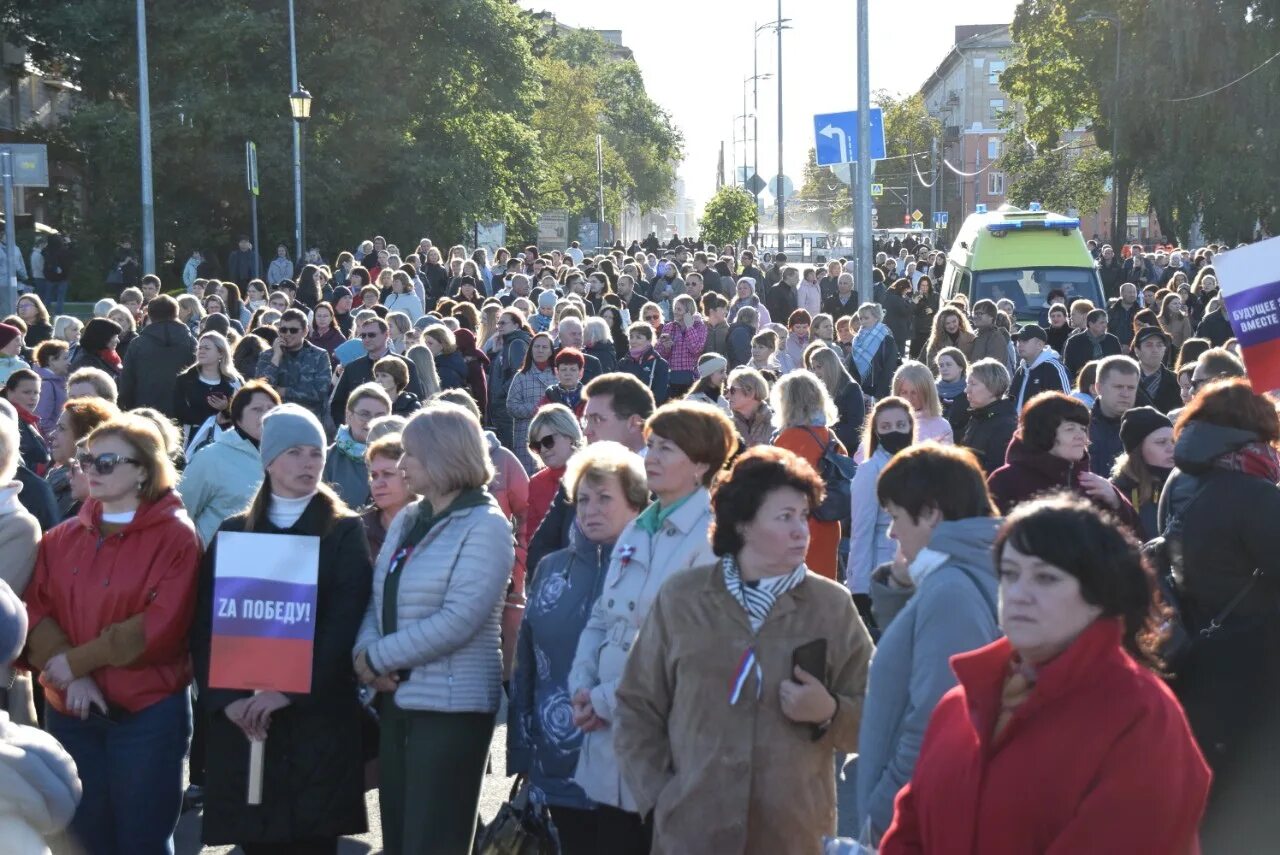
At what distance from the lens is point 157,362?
12922 millimetres

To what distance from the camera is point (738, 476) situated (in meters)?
4.46

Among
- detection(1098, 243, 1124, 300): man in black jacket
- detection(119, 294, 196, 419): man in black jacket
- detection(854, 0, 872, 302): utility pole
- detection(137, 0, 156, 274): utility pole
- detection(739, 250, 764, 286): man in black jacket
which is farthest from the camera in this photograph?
detection(1098, 243, 1124, 300): man in black jacket

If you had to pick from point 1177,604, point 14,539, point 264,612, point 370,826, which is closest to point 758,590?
point 264,612

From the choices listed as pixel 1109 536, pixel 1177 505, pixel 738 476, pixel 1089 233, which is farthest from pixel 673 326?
pixel 1089 233

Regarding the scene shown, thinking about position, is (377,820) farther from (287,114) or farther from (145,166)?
(287,114)

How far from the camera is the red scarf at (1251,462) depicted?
566 centimetres

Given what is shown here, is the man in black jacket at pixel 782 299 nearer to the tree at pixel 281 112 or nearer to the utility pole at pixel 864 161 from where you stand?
the utility pole at pixel 864 161

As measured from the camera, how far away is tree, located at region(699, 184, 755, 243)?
183ft

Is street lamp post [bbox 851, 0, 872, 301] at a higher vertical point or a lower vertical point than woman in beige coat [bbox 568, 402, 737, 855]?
higher

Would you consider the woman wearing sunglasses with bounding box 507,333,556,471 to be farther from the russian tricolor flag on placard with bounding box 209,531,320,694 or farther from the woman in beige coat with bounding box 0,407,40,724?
the russian tricolor flag on placard with bounding box 209,531,320,694

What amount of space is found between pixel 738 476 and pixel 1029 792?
1.58 metres

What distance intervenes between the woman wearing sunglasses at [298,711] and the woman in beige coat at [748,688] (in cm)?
128

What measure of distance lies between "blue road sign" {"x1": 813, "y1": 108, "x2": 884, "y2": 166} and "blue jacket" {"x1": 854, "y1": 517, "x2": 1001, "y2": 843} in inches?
772

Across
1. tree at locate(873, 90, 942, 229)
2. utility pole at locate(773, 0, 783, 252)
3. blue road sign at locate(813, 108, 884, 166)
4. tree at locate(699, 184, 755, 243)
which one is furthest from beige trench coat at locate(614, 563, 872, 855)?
tree at locate(873, 90, 942, 229)
